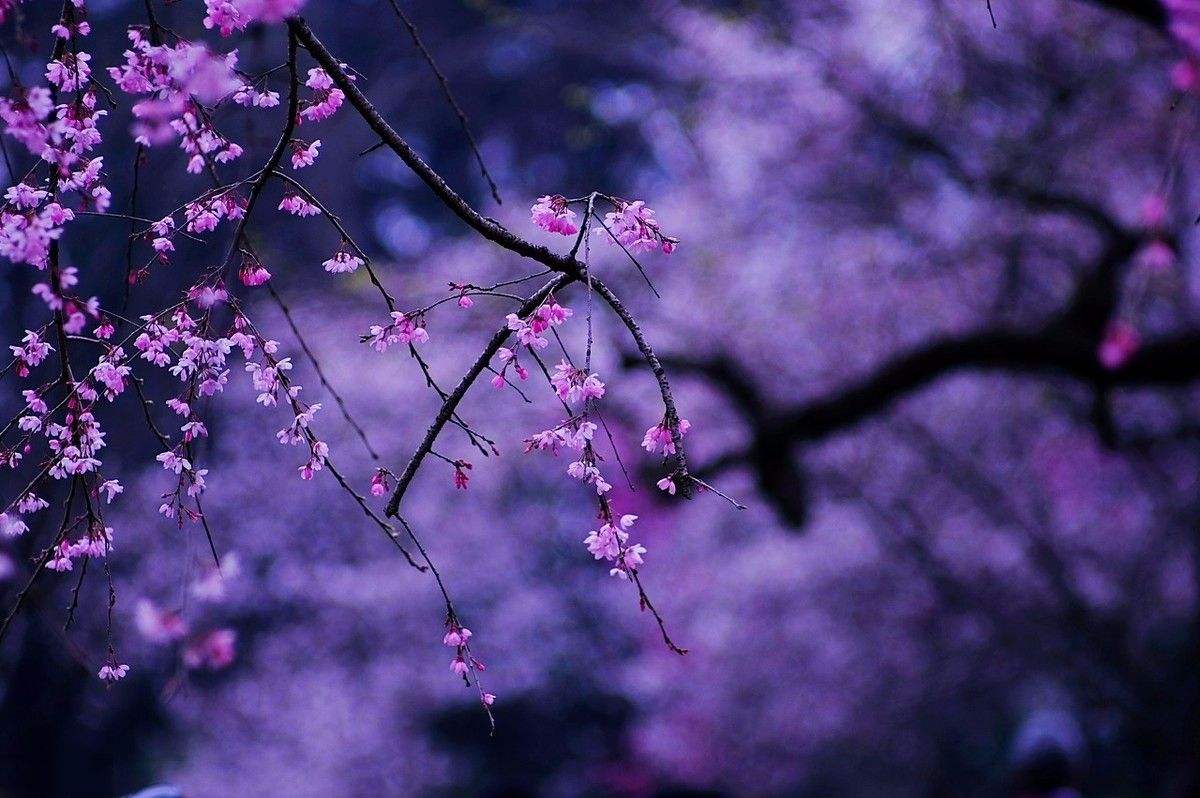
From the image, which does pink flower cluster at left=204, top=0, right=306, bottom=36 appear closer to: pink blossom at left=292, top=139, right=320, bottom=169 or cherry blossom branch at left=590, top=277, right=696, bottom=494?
pink blossom at left=292, top=139, right=320, bottom=169

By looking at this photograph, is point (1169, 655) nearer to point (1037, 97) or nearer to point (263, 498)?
point (1037, 97)

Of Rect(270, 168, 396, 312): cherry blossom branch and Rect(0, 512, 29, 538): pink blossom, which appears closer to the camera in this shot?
Rect(270, 168, 396, 312): cherry blossom branch

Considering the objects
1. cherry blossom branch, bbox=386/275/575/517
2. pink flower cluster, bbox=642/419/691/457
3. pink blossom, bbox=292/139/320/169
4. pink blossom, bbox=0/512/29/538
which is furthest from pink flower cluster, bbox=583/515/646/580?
pink blossom, bbox=0/512/29/538

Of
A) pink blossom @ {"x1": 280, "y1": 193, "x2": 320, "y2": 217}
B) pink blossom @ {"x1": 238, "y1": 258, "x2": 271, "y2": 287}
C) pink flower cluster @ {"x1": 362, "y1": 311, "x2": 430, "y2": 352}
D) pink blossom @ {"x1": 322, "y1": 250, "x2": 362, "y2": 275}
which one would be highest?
pink blossom @ {"x1": 280, "y1": 193, "x2": 320, "y2": 217}

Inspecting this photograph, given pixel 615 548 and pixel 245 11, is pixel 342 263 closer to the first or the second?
pixel 245 11

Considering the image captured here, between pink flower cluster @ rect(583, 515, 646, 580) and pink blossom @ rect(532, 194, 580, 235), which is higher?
pink blossom @ rect(532, 194, 580, 235)

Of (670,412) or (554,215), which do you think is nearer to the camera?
(670,412)

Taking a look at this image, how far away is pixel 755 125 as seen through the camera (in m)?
7.82

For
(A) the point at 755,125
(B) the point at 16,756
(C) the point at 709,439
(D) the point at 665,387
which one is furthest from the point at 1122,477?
(B) the point at 16,756

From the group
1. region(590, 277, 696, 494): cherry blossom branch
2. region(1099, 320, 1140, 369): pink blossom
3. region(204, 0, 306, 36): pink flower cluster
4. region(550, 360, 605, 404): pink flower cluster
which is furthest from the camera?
region(1099, 320, 1140, 369): pink blossom

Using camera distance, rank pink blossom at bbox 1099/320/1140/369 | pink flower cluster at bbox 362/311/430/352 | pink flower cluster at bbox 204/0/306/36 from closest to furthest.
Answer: pink flower cluster at bbox 204/0/306/36, pink flower cluster at bbox 362/311/430/352, pink blossom at bbox 1099/320/1140/369

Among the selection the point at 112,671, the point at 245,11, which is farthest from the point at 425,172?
the point at 112,671

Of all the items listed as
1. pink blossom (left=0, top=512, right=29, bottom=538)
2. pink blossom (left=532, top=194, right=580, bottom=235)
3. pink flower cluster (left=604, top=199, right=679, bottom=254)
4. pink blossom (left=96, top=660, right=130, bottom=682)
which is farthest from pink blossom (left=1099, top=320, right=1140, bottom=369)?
pink blossom (left=0, top=512, right=29, bottom=538)

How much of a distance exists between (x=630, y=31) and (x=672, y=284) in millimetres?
2009
